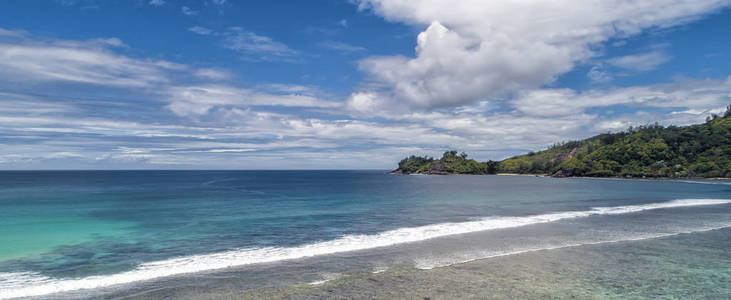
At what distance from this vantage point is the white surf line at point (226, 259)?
40.9 ft

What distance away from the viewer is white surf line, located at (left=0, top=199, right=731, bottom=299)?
Answer: 40.9 ft

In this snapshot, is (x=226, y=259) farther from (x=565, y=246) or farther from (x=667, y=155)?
(x=667, y=155)

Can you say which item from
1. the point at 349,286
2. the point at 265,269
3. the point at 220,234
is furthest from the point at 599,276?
the point at 220,234

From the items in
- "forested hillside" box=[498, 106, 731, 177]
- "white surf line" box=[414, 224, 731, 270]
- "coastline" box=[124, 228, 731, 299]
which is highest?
"forested hillside" box=[498, 106, 731, 177]

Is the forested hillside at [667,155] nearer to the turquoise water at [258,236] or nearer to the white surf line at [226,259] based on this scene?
the turquoise water at [258,236]

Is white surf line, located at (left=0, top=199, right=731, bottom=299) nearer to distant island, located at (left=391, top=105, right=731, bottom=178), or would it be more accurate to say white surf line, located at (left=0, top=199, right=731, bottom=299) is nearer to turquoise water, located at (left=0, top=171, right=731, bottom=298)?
turquoise water, located at (left=0, top=171, right=731, bottom=298)

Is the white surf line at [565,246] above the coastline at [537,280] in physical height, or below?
below

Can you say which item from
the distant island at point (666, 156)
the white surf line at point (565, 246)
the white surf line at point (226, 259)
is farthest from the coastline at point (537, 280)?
the distant island at point (666, 156)

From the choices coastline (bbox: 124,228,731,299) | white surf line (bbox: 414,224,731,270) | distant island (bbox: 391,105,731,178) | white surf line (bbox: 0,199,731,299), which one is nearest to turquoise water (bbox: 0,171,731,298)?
white surf line (bbox: 0,199,731,299)

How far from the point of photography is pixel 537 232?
22.1 meters

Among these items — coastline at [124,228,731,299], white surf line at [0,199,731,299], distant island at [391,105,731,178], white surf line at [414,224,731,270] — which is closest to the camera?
coastline at [124,228,731,299]

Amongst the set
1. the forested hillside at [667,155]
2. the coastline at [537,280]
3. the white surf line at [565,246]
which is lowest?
the white surf line at [565,246]

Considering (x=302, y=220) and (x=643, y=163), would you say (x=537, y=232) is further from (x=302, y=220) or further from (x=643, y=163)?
(x=643, y=163)

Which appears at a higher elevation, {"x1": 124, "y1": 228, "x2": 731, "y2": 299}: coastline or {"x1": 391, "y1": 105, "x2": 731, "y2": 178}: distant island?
{"x1": 391, "y1": 105, "x2": 731, "y2": 178}: distant island
